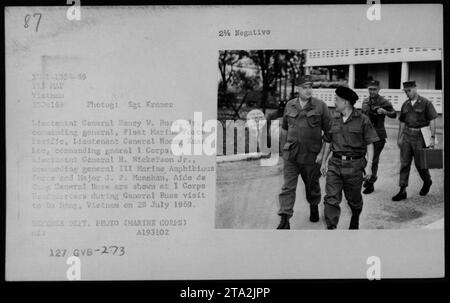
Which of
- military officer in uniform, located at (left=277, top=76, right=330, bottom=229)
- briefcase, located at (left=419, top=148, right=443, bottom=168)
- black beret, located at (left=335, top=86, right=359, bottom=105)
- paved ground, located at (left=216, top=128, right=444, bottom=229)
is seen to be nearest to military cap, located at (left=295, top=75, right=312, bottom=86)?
military officer in uniform, located at (left=277, top=76, right=330, bottom=229)

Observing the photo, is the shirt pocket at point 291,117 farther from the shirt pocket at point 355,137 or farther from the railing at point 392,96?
the shirt pocket at point 355,137

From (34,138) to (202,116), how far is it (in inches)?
32.4

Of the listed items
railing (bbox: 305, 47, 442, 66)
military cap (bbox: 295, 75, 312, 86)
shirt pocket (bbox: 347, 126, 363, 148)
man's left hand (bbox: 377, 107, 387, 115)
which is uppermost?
railing (bbox: 305, 47, 442, 66)

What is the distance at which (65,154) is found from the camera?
245 cm

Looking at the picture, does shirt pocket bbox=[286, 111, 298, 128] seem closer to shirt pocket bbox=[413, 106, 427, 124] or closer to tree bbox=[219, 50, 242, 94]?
tree bbox=[219, 50, 242, 94]

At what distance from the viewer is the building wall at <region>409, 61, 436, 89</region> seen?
246cm

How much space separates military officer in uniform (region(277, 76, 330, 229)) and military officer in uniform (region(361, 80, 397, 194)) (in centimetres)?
21

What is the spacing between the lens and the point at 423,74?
246 centimetres

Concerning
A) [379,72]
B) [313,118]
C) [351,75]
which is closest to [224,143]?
[313,118]

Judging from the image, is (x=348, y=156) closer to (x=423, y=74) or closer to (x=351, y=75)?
(x=351, y=75)

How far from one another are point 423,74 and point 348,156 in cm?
54

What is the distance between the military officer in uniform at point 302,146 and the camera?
247cm
